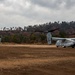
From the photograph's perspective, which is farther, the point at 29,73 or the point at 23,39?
the point at 23,39

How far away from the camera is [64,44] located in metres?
67.2

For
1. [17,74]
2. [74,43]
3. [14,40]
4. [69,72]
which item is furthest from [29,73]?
[14,40]

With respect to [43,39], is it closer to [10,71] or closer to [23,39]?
[23,39]

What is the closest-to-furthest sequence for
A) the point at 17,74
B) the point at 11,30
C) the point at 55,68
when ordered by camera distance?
the point at 17,74 < the point at 55,68 < the point at 11,30

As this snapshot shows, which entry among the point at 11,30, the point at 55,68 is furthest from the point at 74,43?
the point at 11,30

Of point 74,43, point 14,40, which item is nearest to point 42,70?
point 74,43

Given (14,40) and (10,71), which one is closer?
(10,71)

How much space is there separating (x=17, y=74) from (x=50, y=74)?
1.96m

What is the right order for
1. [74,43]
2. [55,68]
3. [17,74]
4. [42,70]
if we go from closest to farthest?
[17,74] < [42,70] < [55,68] < [74,43]

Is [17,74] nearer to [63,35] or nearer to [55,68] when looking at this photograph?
[55,68]

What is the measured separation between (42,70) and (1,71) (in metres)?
2.58

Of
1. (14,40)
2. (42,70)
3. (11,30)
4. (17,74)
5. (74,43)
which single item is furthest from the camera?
(11,30)

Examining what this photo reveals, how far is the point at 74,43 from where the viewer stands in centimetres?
6388

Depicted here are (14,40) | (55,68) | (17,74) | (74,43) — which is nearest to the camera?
(17,74)
